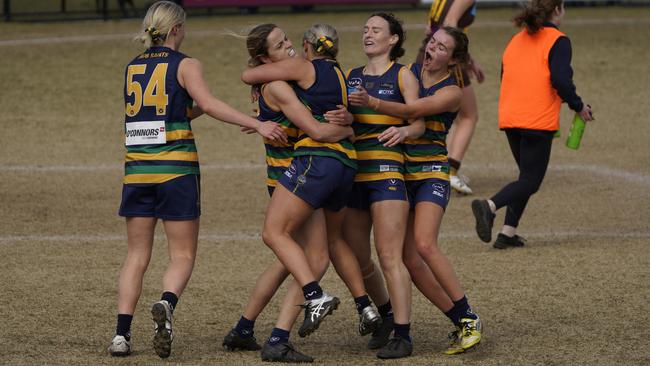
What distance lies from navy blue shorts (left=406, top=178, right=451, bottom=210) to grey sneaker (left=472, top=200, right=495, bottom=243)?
2549 mm

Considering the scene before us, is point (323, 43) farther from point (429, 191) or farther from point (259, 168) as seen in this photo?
point (259, 168)

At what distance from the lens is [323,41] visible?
7293mm

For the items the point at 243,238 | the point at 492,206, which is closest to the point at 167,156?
the point at 492,206

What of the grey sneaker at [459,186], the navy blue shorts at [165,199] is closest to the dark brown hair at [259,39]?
the navy blue shorts at [165,199]

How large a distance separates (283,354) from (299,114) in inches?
51.4

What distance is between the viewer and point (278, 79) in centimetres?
717

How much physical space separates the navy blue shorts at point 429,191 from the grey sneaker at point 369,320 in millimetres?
669

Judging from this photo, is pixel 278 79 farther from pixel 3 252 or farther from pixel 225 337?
pixel 3 252

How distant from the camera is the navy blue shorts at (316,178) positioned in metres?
7.14

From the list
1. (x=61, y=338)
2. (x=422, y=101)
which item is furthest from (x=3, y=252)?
(x=422, y=101)

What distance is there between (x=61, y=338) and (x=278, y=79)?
2043 millimetres

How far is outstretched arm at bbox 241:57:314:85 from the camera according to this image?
717cm

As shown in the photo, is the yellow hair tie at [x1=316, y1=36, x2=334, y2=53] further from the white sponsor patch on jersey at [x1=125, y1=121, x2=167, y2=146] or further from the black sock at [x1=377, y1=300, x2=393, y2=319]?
the black sock at [x1=377, y1=300, x2=393, y2=319]

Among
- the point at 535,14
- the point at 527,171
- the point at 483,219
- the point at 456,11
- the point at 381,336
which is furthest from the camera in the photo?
the point at 456,11
